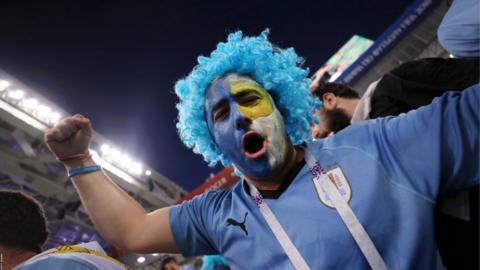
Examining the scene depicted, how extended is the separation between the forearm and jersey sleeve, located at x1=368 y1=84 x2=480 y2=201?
3.46 ft

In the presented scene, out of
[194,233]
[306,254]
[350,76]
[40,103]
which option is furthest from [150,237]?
[40,103]

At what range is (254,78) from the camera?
1954 mm

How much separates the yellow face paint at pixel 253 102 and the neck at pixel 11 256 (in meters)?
1.69

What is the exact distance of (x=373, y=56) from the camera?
9398 mm

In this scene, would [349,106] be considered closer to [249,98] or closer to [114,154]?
[249,98]

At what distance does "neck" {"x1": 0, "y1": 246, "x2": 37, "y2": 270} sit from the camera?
7.87 ft

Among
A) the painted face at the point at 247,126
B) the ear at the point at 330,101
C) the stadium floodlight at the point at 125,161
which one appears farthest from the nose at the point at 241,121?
the stadium floodlight at the point at 125,161

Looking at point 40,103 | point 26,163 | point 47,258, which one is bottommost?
point 47,258

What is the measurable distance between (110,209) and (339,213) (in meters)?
0.97

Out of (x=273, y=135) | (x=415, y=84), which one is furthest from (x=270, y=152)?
(x=415, y=84)

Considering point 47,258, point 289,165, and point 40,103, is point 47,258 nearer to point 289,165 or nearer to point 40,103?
point 289,165

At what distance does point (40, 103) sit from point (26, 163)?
58.0 inches

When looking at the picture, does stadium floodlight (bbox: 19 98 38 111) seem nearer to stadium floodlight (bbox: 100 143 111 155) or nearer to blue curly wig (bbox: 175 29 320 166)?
stadium floodlight (bbox: 100 143 111 155)

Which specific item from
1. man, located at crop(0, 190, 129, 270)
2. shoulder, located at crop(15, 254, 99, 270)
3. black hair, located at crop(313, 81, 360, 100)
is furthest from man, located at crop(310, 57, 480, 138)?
man, located at crop(0, 190, 129, 270)
